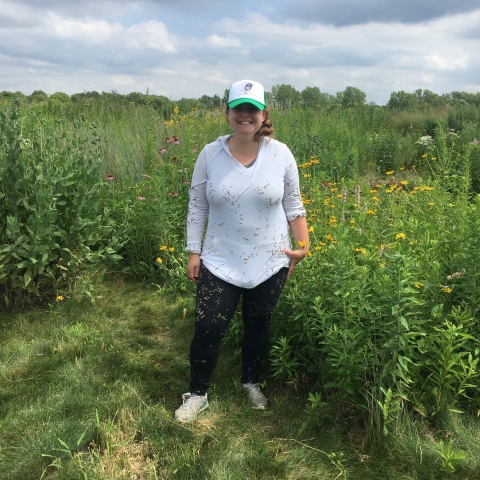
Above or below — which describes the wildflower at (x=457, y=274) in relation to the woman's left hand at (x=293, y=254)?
below

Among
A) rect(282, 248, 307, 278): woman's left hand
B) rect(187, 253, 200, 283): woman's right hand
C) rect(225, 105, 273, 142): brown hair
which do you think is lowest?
rect(187, 253, 200, 283): woman's right hand

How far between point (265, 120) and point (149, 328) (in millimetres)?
2213

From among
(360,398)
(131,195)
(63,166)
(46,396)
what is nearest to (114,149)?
(131,195)

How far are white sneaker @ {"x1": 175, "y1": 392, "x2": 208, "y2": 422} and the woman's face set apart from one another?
1.53 meters

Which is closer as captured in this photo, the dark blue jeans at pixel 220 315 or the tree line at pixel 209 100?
the dark blue jeans at pixel 220 315

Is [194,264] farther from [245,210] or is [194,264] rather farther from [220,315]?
[245,210]

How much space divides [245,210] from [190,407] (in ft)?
3.93

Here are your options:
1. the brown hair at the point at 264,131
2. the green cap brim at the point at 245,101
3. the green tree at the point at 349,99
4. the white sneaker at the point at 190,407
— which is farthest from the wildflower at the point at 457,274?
the green tree at the point at 349,99

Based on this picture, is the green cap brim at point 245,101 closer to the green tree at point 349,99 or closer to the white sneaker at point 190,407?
the white sneaker at point 190,407

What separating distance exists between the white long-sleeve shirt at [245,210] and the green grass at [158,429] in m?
A: 0.86

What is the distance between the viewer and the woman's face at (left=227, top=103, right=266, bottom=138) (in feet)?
7.57

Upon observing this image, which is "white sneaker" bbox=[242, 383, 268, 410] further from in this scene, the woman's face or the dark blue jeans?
the woman's face

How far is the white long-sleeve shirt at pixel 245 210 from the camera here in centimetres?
235

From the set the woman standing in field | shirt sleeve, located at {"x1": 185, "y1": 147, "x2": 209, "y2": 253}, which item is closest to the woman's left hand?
the woman standing in field
